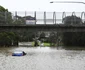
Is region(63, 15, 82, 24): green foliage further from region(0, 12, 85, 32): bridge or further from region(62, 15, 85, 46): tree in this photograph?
region(62, 15, 85, 46): tree

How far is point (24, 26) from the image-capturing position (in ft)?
203

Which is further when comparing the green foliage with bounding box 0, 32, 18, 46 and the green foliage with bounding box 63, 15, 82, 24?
the green foliage with bounding box 0, 32, 18, 46

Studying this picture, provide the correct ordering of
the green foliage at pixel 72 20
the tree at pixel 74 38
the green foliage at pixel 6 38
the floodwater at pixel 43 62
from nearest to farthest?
the floodwater at pixel 43 62 < the green foliage at pixel 72 20 < the green foliage at pixel 6 38 < the tree at pixel 74 38

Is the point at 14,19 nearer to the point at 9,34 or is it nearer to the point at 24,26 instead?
the point at 24,26

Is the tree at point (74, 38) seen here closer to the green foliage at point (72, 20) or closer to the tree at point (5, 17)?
the green foliage at point (72, 20)

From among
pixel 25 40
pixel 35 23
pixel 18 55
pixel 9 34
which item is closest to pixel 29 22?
pixel 35 23

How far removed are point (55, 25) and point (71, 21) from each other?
14.6ft

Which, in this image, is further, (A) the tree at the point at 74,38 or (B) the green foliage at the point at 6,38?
(A) the tree at the point at 74,38

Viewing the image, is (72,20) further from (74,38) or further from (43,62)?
(74,38)

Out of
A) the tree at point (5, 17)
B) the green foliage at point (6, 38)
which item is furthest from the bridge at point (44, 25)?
the green foliage at point (6, 38)

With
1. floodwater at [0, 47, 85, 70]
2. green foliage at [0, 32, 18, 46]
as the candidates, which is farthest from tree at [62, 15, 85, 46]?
floodwater at [0, 47, 85, 70]

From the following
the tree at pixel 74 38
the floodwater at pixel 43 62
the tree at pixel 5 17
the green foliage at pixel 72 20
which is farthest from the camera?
the tree at pixel 74 38

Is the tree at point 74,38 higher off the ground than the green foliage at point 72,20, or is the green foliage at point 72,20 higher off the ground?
the green foliage at point 72,20

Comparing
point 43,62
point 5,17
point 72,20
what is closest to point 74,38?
point 72,20
